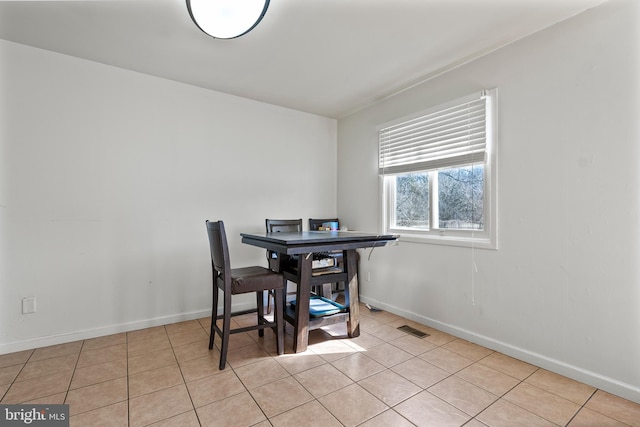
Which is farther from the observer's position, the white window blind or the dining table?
the white window blind

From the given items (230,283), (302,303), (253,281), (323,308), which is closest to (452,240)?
(323,308)

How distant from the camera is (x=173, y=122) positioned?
311 centimetres

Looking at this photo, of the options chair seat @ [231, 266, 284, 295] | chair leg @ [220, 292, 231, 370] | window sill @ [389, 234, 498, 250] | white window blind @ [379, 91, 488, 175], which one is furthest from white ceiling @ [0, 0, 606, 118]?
chair leg @ [220, 292, 231, 370]

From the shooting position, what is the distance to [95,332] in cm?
271

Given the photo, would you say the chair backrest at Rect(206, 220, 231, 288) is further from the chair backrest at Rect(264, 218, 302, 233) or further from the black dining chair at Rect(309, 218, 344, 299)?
the black dining chair at Rect(309, 218, 344, 299)

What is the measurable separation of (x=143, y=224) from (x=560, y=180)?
351 cm

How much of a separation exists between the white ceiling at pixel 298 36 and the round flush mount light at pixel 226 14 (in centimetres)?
29

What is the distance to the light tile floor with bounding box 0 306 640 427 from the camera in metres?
1.65

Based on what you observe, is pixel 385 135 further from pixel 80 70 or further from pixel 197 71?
pixel 80 70

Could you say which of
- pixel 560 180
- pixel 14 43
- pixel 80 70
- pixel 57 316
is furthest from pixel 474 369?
pixel 14 43

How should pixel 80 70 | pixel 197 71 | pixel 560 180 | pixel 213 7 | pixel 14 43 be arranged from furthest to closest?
1. pixel 197 71
2. pixel 80 70
3. pixel 14 43
4. pixel 560 180
5. pixel 213 7

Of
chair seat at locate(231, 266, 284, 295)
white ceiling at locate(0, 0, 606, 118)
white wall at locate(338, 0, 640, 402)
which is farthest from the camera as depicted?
chair seat at locate(231, 266, 284, 295)

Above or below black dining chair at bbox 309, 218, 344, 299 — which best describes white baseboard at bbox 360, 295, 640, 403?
below

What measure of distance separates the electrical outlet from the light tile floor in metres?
0.32
